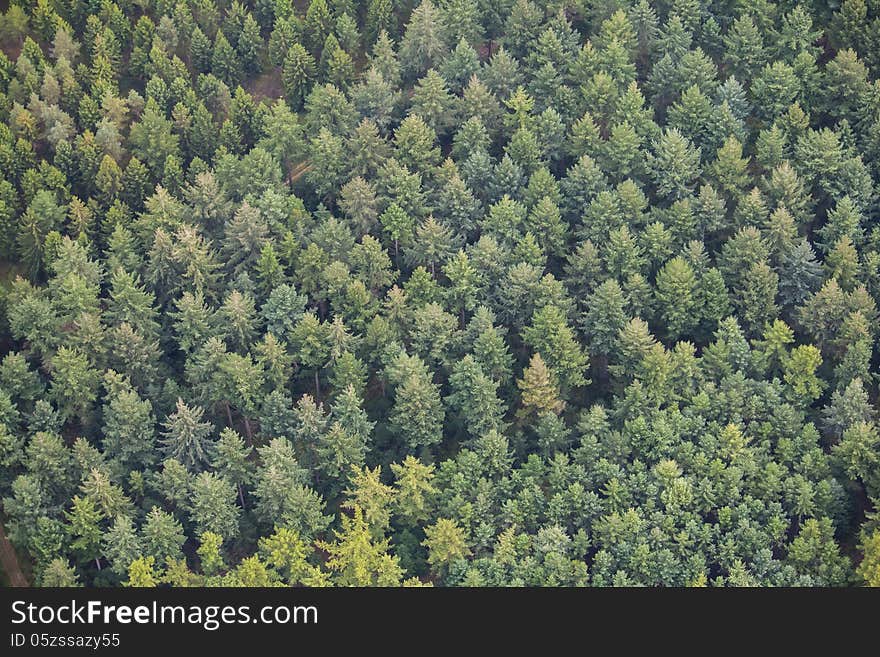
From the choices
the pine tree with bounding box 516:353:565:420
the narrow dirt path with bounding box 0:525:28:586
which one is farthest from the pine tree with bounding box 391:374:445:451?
the narrow dirt path with bounding box 0:525:28:586

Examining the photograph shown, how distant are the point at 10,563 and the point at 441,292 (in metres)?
45.8

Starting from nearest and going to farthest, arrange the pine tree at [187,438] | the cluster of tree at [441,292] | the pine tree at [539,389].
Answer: the cluster of tree at [441,292] → the pine tree at [187,438] → the pine tree at [539,389]

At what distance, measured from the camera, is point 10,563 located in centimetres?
14738

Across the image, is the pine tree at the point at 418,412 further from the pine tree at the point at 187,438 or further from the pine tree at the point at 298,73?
the pine tree at the point at 298,73

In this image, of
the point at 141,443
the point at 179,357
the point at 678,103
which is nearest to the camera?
the point at 141,443

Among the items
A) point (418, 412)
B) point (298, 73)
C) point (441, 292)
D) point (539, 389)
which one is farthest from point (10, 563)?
point (298, 73)

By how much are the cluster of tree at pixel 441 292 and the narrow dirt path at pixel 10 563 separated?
22.6ft

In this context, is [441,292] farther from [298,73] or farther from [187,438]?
Result: [298,73]

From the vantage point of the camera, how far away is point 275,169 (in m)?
163

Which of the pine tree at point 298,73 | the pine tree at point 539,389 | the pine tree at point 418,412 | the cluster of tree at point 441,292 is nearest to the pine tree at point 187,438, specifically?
the cluster of tree at point 441,292

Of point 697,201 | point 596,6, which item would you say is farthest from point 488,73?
point 697,201

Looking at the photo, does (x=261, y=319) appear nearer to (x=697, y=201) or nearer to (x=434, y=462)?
(x=434, y=462)

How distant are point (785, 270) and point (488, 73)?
37244 millimetres

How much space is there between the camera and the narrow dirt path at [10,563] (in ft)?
481
